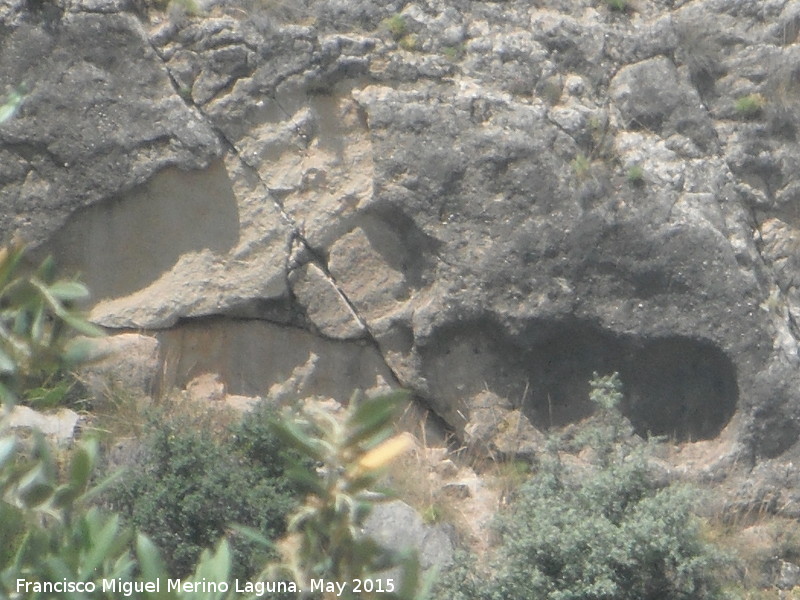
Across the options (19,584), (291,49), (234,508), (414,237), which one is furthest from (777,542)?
(19,584)

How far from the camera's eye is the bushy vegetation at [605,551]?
449 cm

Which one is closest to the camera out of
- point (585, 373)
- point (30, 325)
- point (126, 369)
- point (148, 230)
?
point (30, 325)

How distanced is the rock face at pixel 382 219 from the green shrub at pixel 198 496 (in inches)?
38.8

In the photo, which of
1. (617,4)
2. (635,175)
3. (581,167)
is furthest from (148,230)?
(617,4)

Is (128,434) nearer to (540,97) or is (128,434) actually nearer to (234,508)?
(234,508)

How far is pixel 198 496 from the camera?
14.8 feet

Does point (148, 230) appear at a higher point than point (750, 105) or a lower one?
lower

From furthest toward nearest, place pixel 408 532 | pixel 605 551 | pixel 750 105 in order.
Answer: pixel 750 105 → pixel 408 532 → pixel 605 551

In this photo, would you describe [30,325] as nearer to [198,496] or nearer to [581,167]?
[198,496]

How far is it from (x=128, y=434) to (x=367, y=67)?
2535 millimetres

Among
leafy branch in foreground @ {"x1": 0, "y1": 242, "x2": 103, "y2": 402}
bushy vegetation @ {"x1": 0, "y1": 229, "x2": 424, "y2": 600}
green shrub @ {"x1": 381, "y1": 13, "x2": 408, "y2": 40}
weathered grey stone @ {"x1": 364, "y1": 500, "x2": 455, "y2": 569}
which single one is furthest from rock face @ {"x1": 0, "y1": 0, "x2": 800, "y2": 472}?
leafy branch in foreground @ {"x1": 0, "y1": 242, "x2": 103, "y2": 402}

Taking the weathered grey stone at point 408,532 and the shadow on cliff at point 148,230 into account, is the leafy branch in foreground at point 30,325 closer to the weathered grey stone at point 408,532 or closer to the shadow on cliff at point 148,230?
the weathered grey stone at point 408,532

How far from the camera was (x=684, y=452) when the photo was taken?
228 inches

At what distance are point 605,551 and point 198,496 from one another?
1922mm
